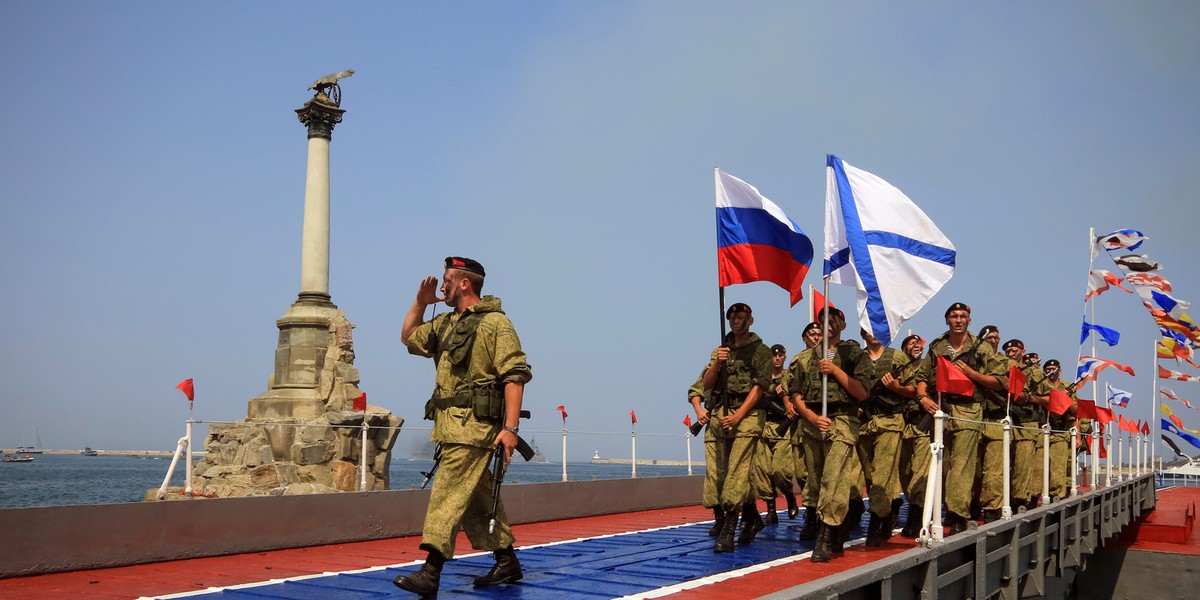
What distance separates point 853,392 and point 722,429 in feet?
4.70

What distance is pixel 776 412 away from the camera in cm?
1246

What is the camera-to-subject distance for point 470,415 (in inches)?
271

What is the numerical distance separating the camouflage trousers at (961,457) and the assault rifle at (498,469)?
5571mm

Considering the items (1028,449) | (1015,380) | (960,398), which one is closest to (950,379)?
(960,398)

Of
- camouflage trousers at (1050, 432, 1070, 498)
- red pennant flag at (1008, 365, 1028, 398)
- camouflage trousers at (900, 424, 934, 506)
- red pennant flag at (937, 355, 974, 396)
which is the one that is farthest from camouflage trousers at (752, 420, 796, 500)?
camouflage trousers at (1050, 432, 1070, 498)

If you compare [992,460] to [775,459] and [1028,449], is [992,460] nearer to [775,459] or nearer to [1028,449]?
[1028,449]

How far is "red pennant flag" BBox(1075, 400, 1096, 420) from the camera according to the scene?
15.1m

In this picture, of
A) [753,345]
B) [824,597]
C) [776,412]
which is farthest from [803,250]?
[824,597]

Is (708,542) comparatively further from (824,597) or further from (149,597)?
(824,597)

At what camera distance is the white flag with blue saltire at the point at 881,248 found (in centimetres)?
917

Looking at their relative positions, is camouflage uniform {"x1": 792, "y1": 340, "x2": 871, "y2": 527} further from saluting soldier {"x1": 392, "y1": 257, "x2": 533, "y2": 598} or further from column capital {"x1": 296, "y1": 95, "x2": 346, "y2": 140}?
column capital {"x1": 296, "y1": 95, "x2": 346, "y2": 140}

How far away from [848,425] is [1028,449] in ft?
16.9

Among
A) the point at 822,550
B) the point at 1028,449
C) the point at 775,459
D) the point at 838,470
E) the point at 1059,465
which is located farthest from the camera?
the point at 1059,465

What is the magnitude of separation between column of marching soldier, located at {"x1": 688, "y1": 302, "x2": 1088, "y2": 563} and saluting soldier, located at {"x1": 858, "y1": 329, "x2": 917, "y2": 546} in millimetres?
12
